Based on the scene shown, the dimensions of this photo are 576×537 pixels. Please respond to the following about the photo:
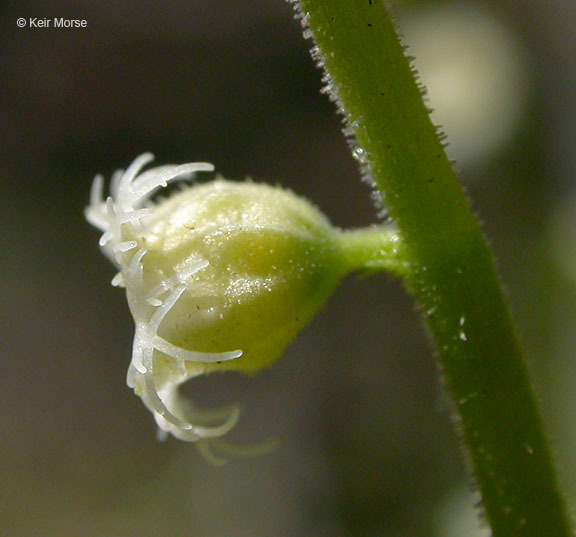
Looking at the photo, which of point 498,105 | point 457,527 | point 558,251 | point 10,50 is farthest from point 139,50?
point 457,527

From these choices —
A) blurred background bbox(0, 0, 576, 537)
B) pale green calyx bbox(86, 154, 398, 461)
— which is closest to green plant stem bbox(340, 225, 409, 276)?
pale green calyx bbox(86, 154, 398, 461)

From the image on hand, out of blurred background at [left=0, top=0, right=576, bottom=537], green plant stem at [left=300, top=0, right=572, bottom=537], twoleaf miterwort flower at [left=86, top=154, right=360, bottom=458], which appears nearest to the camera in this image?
green plant stem at [left=300, top=0, right=572, bottom=537]

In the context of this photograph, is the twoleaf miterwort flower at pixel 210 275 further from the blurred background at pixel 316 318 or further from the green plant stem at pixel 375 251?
the blurred background at pixel 316 318

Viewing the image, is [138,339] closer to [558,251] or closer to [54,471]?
[558,251]

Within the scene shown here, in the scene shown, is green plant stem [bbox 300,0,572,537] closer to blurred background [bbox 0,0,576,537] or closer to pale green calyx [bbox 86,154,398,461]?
pale green calyx [bbox 86,154,398,461]

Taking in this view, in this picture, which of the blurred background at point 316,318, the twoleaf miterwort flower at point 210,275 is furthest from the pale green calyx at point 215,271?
the blurred background at point 316,318

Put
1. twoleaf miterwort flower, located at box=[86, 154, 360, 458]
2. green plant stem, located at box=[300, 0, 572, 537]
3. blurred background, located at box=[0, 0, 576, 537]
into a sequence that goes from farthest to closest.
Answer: blurred background, located at box=[0, 0, 576, 537]
twoleaf miterwort flower, located at box=[86, 154, 360, 458]
green plant stem, located at box=[300, 0, 572, 537]

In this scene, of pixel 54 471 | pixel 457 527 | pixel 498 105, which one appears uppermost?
pixel 498 105
